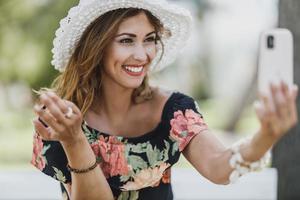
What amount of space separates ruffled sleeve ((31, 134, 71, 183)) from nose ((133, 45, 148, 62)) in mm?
451

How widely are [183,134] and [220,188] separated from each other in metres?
1.68

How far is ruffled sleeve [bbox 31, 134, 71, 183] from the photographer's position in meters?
2.69

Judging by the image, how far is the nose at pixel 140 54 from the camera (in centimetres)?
253

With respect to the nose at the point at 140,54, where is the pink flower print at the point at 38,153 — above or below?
below

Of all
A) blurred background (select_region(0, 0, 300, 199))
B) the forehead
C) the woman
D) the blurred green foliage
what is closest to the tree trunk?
the woman

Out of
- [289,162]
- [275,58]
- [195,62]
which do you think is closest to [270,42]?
[275,58]

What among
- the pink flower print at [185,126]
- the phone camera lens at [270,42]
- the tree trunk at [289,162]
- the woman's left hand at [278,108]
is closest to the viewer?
the woman's left hand at [278,108]

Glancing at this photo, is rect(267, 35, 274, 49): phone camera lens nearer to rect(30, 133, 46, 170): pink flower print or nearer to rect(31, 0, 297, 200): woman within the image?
rect(31, 0, 297, 200): woman

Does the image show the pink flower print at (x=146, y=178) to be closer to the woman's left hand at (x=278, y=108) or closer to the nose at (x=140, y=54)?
the nose at (x=140, y=54)

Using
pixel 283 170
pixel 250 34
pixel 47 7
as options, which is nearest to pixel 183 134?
pixel 283 170

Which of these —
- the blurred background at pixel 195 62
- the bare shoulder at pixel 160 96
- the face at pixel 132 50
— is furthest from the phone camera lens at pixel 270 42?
the blurred background at pixel 195 62

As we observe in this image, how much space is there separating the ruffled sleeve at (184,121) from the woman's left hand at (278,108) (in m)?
0.79

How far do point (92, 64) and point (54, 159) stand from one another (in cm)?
38

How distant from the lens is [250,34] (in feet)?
29.6
